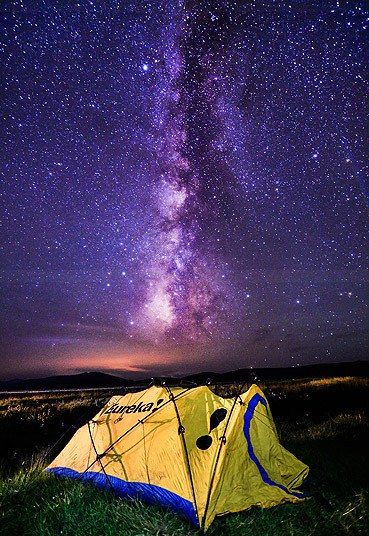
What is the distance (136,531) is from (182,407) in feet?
6.44

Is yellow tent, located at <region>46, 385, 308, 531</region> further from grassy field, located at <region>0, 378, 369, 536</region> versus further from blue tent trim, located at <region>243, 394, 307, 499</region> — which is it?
grassy field, located at <region>0, 378, 369, 536</region>

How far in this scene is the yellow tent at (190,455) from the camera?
4773 mm

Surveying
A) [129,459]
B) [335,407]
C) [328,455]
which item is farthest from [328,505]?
[335,407]

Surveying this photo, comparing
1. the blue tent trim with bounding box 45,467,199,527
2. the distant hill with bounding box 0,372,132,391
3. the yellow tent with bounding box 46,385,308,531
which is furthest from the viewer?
the distant hill with bounding box 0,372,132,391

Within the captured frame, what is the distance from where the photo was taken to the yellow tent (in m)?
4.77

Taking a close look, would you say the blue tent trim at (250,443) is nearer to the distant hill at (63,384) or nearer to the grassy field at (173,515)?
the grassy field at (173,515)

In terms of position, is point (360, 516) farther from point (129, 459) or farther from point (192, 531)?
point (129, 459)

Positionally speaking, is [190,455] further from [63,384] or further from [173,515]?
[63,384]

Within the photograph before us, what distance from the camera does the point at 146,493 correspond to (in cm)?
491

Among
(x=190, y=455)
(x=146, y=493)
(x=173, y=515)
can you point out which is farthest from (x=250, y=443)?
(x=146, y=493)

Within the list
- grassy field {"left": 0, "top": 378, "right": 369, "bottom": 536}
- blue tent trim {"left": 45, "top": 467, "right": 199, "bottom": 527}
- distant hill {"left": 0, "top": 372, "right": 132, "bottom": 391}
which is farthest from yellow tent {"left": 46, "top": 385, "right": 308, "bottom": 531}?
distant hill {"left": 0, "top": 372, "right": 132, "bottom": 391}

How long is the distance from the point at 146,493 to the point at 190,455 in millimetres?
931

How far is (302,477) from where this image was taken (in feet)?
19.2

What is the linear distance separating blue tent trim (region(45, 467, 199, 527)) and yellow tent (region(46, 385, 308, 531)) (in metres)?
0.01
